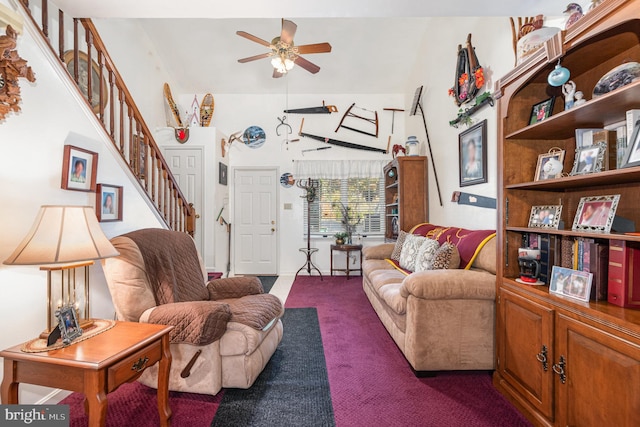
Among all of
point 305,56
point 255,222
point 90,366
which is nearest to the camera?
point 90,366

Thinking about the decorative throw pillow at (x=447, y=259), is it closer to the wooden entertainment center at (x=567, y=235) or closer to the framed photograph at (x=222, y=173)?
the wooden entertainment center at (x=567, y=235)

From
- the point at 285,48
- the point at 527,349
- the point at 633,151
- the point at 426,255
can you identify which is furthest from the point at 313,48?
the point at 527,349

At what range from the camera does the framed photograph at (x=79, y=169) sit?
1839 millimetres

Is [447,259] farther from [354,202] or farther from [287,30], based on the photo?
[354,202]

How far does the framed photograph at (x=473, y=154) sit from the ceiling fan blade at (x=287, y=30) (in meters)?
2.01

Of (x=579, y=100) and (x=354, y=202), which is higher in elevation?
(x=579, y=100)

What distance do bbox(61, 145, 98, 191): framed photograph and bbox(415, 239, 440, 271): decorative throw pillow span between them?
2.63m

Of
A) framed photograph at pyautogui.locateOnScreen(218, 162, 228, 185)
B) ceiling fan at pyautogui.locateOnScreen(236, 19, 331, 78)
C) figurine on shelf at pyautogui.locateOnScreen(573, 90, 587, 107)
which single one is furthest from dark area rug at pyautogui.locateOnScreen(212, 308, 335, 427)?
framed photograph at pyautogui.locateOnScreen(218, 162, 228, 185)

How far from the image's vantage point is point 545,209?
5.82ft

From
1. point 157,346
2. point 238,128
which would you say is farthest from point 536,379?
point 238,128

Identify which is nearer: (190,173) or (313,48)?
(313,48)

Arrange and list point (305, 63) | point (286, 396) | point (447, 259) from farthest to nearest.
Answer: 1. point (305, 63)
2. point (447, 259)
3. point (286, 396)

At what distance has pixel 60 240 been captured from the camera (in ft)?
4.49

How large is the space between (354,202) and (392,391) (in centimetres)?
370
